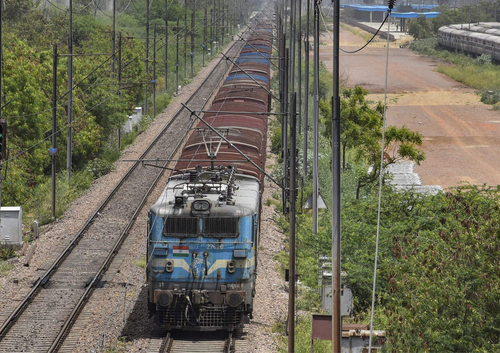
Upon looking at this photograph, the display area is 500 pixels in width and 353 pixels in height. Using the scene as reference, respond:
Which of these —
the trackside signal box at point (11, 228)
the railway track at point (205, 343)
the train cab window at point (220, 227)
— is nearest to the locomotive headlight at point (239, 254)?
the train cab window at point (220, 227)

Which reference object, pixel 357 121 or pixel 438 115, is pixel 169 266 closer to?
pixel 357 121

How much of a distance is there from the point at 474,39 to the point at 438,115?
35.8 meters

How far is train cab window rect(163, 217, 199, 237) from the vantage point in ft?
57.1

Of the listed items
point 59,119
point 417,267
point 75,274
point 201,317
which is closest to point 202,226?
point 201,317

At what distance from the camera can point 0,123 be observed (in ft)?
59.1

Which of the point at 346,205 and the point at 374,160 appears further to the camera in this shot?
the point at 374,160

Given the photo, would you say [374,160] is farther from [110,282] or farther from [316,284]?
[110,282]

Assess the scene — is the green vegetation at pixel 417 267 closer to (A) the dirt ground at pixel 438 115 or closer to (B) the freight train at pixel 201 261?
(B) the freight train at pixel 201 261

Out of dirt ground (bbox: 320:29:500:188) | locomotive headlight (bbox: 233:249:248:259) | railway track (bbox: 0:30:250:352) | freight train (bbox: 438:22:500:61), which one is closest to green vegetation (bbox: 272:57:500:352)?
locomotive headlight (bbox: 233:249:248:259)

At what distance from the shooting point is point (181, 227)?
17453 mm

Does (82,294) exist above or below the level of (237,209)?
below

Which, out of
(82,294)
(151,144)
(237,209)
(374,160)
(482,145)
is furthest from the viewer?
(482,145)

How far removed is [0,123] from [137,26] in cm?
8859

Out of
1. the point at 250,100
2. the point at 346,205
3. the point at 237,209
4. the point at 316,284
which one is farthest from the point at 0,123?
the point at 250,100
